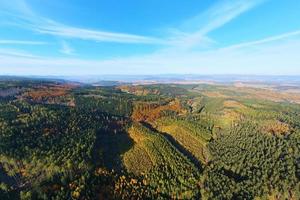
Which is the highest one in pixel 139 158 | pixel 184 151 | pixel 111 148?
pixel 111 148

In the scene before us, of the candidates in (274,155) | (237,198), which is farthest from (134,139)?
(274,155)

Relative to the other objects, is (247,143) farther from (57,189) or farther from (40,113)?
(40,113)

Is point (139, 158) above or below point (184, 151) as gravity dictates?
above

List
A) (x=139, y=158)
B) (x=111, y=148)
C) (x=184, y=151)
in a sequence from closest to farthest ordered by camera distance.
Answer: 1. (x=139, y=158)
2. (x=111, y=148)
3. (x=184, y=151)

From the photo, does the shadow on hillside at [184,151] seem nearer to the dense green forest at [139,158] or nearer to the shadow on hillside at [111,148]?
the dense green forest at [139,158]

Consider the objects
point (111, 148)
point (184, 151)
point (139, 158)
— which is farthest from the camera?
point (184, 151)

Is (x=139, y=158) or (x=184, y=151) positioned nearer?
(x=139, y=158)

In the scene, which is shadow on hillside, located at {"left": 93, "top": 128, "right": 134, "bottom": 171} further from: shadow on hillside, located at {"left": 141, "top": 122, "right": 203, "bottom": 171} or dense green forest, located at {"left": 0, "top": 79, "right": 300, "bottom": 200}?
shadow on hillside, located at {"left": 141, "top": 122, "right": 203, "bottom": 171}

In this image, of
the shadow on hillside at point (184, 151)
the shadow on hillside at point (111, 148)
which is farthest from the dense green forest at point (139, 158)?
the shadow on hillside at point (111, 148)

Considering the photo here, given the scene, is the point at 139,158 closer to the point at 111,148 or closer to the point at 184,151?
the point at 111,148

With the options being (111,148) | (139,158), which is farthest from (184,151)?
(111,148)

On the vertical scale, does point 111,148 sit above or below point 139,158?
above
